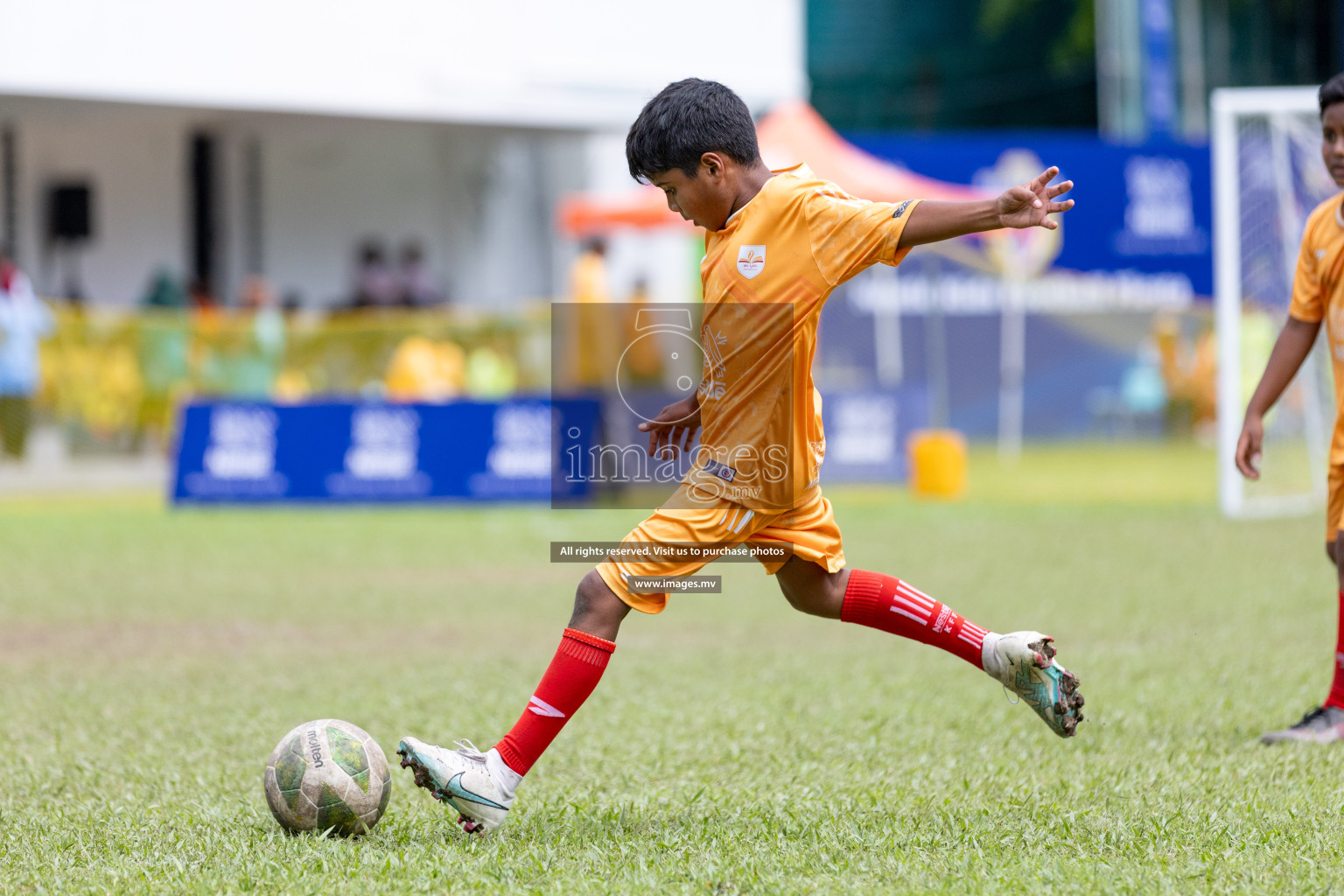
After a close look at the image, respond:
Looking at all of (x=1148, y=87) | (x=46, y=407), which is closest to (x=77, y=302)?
(x=46, y=407)

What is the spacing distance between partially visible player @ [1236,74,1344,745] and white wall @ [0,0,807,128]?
60.8 feet

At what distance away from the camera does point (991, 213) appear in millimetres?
4023

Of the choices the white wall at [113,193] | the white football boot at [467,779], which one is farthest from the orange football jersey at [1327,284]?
the white wall at [113,193]

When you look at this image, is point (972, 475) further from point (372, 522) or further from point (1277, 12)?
point (1277, 12)

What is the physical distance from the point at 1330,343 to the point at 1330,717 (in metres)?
1.30

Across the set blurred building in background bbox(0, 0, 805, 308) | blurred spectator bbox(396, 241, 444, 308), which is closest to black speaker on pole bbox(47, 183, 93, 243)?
blurred building in background bbox(0, 0, 805, 308)

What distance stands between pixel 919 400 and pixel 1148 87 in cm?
1141

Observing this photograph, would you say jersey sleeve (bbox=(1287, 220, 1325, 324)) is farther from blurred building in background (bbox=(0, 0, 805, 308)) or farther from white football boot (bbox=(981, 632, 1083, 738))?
blurred building in background (bbox=(0, 0, 805, 308))

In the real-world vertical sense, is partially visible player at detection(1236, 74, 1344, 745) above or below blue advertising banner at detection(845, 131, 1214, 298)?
below

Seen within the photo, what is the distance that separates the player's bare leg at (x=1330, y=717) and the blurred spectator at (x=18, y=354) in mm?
14462

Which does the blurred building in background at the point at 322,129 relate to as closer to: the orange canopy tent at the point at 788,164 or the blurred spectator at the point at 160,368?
the orange canopy tent at the point at 788,164

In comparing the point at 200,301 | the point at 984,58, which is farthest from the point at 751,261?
the point at 984,58

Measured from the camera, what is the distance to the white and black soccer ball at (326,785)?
441 cm

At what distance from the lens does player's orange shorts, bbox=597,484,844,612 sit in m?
4.40
